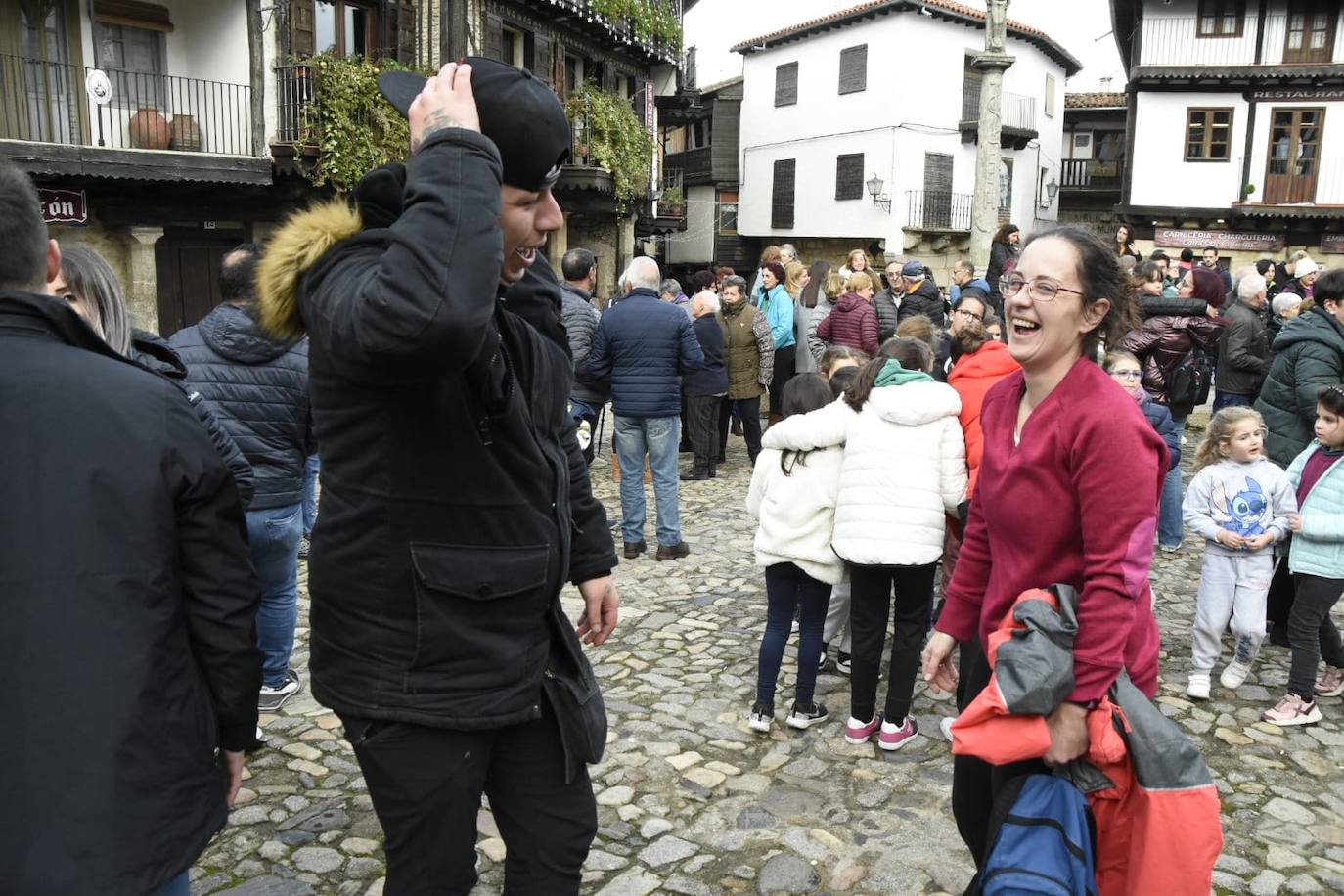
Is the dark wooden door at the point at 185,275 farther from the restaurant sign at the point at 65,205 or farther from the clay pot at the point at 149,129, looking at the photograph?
the clay pot at the point at 149,129

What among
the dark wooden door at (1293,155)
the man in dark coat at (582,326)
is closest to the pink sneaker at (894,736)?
the man in dark coat at (582,326)

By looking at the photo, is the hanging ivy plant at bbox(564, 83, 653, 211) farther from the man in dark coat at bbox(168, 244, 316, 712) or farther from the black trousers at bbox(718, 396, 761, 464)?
the man in dark coat at bbox(168, 244, 316, 712)

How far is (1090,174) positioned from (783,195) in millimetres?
12448

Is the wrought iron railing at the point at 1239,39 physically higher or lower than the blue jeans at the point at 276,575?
higher

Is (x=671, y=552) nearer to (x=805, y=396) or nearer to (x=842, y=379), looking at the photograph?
(x=842, y=379)

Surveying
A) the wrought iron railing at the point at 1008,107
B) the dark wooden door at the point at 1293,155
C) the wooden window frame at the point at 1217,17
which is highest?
the wooden window frame at the point at 1217,17

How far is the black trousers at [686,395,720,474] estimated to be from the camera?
10.7 metres

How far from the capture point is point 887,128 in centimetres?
3325

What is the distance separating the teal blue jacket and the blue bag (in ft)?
10.8

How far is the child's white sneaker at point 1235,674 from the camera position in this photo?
553 cm

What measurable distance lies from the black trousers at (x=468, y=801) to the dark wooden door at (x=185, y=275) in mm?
15907

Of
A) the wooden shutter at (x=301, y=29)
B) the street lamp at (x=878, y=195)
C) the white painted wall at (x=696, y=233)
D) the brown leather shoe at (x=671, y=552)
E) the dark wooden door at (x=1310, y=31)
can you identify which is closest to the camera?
the brown leather shoe at (x=671, y=552)

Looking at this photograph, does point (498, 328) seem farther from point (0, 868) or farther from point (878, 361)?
point (878, 361)

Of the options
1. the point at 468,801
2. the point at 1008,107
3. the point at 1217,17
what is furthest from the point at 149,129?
the point at 1217,17
